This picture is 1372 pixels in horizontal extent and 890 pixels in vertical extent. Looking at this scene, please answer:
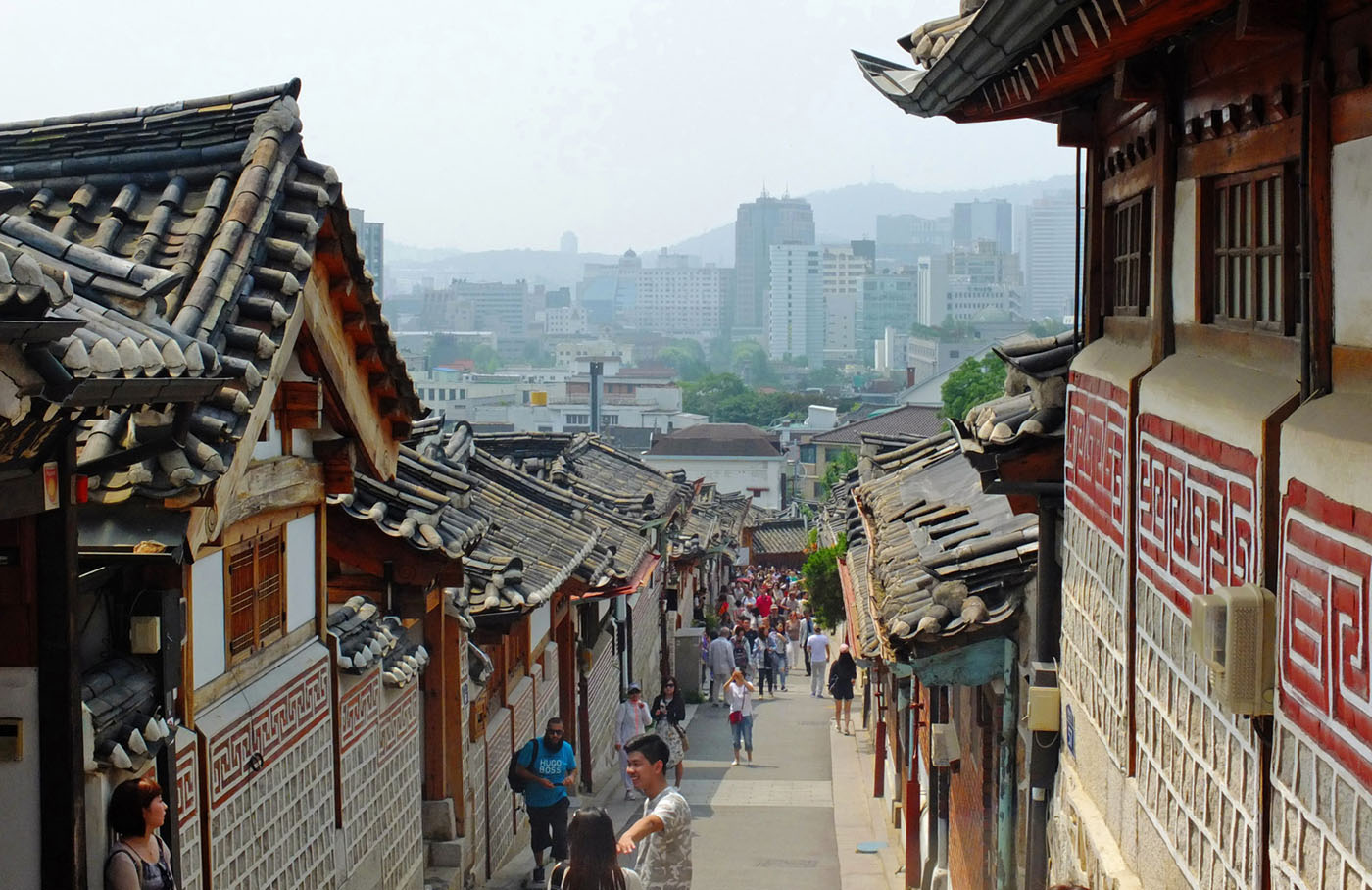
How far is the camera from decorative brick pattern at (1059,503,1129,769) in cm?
746

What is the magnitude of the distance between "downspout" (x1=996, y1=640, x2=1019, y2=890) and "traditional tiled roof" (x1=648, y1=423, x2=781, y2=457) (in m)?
93.9

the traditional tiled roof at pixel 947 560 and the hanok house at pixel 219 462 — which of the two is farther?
the traditional tiled roof at pixel 947 560

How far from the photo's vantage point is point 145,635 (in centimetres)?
769

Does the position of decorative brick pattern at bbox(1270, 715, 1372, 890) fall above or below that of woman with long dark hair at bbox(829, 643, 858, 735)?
above

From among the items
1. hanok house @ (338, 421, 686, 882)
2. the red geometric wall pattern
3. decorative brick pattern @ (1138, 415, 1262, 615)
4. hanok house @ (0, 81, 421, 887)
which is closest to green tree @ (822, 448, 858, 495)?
hanok house @ (338, 421, 686, 882)

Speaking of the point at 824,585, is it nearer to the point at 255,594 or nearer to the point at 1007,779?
the point at 1007,779

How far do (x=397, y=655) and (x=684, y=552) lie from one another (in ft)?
88.8

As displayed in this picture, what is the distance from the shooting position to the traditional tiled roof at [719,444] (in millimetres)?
106125

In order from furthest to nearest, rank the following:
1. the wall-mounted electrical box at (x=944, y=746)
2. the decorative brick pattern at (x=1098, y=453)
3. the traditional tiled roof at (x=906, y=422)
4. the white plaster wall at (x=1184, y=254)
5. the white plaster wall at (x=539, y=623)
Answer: the traditional tiled roof at (x=906, y=422), the white plaster wall at (x=539, y=623), the wall-mounted electrical box at (x=944, y=746), the decorative brick pattern at (x=1098, y=453), the white plaster wall at (x=1184, y=254)

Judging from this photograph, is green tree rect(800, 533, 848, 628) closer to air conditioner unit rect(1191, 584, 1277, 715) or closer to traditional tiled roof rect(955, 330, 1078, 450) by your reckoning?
traditional tiled roof rect(955, 330, 1078, 450)

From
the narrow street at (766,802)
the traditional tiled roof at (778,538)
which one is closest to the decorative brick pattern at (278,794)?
the narrow street at (766,802)

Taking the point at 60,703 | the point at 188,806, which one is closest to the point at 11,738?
the point at 60,703

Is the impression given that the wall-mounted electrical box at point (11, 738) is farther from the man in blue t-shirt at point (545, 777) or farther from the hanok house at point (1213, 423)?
the man in blue t-shirt at point (545, 777)

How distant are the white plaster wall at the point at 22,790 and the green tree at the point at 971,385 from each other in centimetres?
6109
